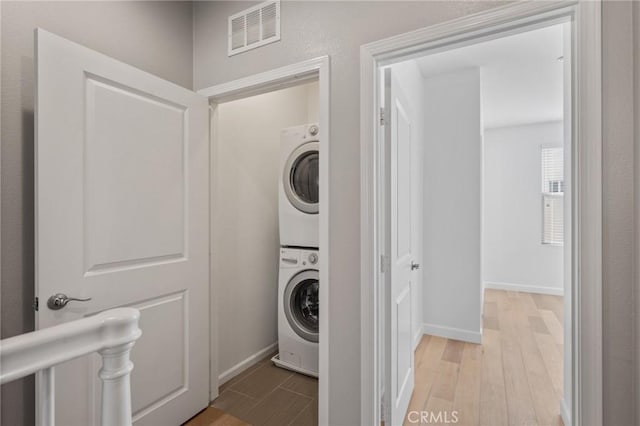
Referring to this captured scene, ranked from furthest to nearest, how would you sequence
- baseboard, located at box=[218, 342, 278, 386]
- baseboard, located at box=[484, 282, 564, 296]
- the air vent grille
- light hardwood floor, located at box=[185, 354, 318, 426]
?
1. baseboard, located at box=[484, 282, 564, 296]
2. baseboard, located at box=[218, 342, 278, 386]
3. light hardwood floor, located at box=[185, 354, 318, 426]
4. the air vent grille

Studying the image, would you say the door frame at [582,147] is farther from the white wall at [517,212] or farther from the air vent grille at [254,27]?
the white wall at [517,212]

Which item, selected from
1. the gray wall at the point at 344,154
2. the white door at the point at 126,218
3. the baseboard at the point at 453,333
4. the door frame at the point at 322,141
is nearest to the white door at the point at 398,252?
the gray wall at the point at 344,154

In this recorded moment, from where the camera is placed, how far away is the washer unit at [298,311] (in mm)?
2547

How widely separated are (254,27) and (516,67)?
2751 millimetres

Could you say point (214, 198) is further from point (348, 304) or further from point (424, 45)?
point (424, 45)

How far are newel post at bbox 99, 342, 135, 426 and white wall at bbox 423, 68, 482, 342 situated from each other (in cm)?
315

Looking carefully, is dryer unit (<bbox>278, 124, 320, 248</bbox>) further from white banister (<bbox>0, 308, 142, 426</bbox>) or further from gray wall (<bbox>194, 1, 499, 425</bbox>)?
white banister (<bbox>0, 308, 142, 426</bbox>)

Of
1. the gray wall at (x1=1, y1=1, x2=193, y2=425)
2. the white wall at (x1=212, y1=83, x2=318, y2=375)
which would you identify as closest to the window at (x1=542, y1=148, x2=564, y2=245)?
the white wall at (x1=212, y1=83, x2=318, y2=375)

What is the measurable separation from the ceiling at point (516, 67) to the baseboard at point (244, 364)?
2.86 metres

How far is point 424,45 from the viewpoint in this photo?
1.40 meters

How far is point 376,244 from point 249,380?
5.52 feet

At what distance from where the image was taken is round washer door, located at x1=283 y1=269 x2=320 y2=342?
259 cm

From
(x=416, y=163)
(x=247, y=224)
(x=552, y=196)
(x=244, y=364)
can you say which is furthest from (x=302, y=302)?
(x=552, y=196)

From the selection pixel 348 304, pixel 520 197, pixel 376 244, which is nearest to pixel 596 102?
pixel 376 244
